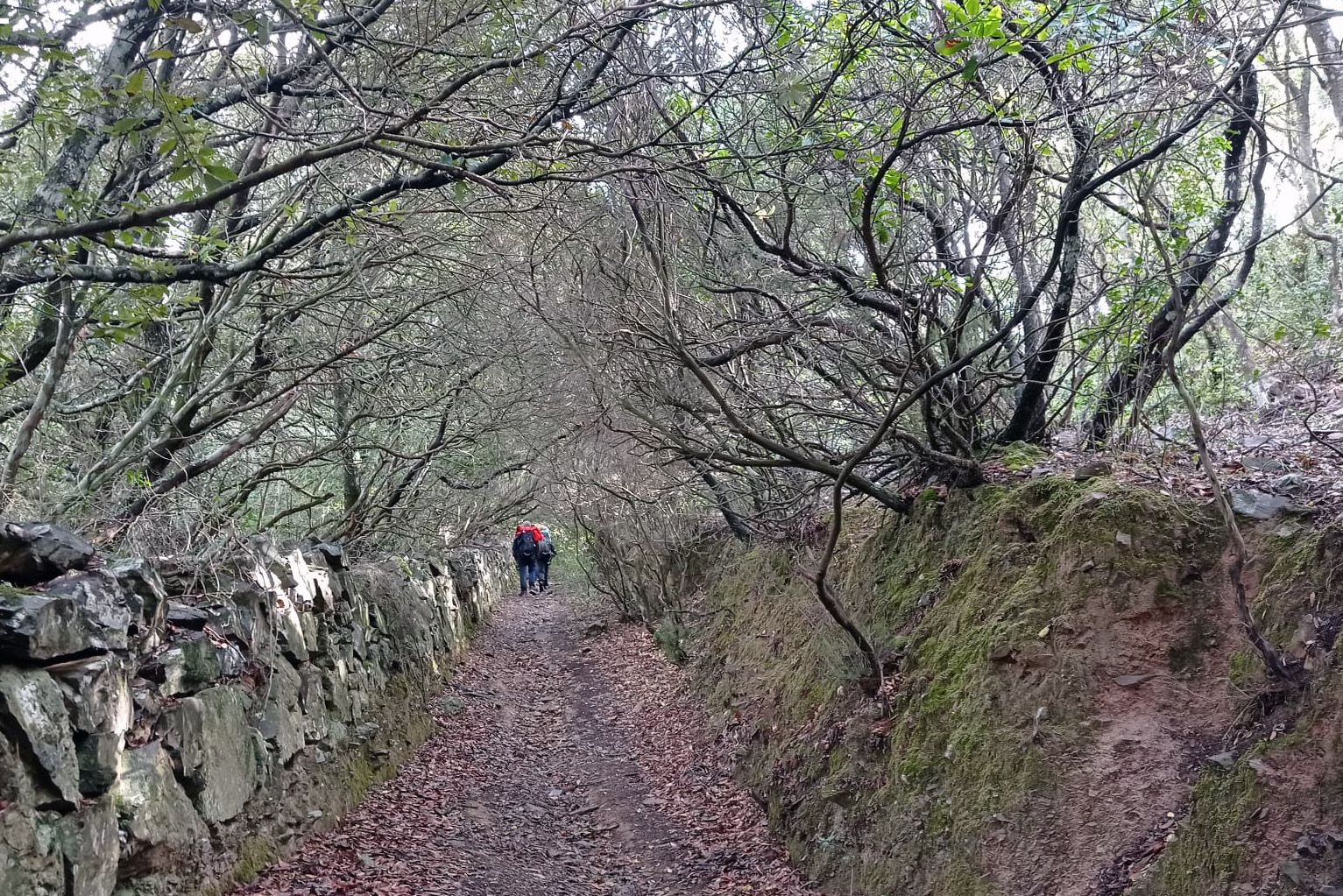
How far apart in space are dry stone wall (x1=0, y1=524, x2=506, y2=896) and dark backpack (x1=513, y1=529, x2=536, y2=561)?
1597cm

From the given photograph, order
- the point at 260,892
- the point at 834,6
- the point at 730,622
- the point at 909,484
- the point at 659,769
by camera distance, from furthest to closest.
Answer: the point at 730,622 < the point at 659,769 < the point at 909,484 < the point at 834,6 < the point at 260,892

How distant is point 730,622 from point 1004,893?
7.59 m

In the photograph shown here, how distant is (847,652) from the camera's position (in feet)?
21.7

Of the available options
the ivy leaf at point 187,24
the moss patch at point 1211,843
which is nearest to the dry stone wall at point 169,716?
the ivy leaf at point 187,24

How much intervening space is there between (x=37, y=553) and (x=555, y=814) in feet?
17.4

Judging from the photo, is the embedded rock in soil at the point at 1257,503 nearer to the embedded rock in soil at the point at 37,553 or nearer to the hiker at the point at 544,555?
the embedded rock in soil at the point at 37,553

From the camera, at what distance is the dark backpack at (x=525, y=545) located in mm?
24719

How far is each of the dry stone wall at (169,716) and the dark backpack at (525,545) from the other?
52.4ft

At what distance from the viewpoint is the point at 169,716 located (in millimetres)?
4766

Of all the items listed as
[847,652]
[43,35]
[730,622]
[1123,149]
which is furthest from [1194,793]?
[730,622]

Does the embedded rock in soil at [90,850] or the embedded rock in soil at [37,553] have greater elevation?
the embedded rock in soil at [37,553]

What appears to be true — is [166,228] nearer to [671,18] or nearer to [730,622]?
[671,18]

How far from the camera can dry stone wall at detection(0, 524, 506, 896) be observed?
3.57 meters

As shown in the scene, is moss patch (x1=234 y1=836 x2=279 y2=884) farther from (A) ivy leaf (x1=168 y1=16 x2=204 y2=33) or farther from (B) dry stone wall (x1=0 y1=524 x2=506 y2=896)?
(A) ivy leaf (x1=168 y1=16 x2=204 y2=33)
